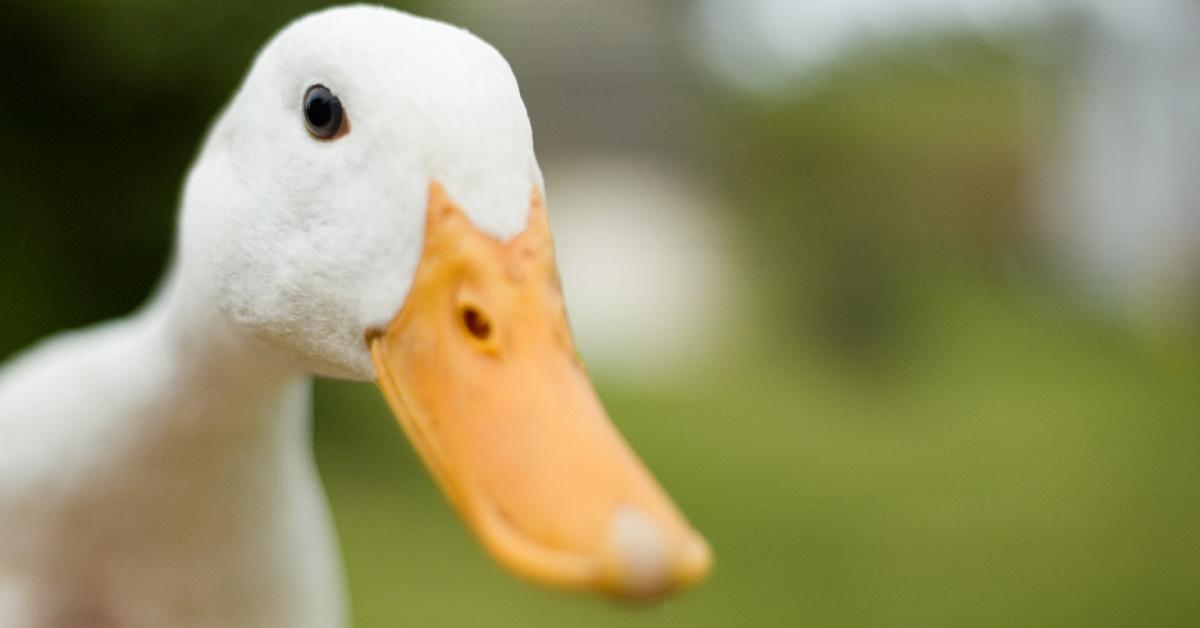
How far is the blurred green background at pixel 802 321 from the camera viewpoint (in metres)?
1.79

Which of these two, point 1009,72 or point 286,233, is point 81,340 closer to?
point 286,233

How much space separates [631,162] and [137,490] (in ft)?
14.5

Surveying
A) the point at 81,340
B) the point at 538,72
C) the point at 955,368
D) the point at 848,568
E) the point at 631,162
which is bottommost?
the point at 848,568

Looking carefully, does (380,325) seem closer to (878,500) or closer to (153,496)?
(153,496)

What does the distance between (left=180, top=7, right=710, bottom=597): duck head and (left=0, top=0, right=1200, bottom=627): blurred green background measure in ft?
3.42

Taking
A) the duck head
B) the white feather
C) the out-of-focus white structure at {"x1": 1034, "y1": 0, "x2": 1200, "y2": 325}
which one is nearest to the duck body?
the white feather

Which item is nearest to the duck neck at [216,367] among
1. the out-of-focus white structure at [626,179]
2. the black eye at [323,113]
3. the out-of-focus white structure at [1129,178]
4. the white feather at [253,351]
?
the white feather at [253,351]

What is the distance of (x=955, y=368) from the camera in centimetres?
364

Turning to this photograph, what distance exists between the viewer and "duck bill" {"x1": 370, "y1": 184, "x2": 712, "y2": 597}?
1.17ft

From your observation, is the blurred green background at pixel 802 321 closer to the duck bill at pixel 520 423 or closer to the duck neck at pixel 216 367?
the duck neck at pixel 216 367

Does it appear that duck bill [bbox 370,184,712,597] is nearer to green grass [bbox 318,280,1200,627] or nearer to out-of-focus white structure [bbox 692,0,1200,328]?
green grass [bbox 318,280,1200,627]

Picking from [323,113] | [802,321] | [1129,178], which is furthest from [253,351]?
[1129,178]

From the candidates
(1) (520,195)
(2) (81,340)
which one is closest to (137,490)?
(2) (81,340)

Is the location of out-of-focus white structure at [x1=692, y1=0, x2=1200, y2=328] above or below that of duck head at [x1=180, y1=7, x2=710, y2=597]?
above
